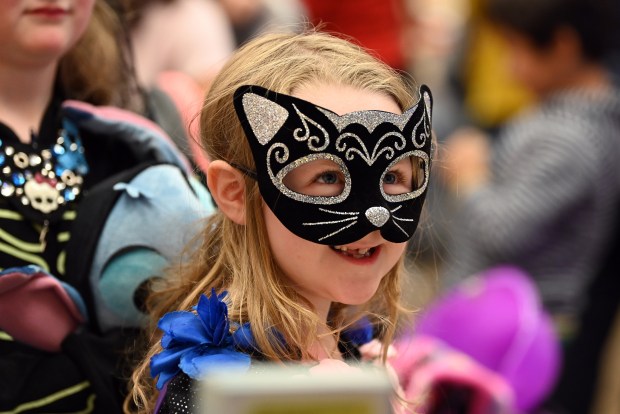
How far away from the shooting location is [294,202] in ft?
5.35

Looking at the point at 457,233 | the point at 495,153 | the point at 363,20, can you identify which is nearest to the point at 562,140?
the point at 495,153

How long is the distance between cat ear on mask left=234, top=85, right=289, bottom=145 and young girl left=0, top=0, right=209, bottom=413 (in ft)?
1.23

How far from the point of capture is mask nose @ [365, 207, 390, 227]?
163cm

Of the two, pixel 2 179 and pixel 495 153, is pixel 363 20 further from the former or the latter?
pixel 2 179

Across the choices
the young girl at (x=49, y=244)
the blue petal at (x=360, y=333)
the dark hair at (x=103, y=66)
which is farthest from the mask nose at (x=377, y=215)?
the dark hair at (x=103, y=66)

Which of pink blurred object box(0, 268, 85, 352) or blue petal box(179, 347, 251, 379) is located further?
pink blurred object box(0, 268, 85, 352)

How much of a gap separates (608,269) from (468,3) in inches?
68.9

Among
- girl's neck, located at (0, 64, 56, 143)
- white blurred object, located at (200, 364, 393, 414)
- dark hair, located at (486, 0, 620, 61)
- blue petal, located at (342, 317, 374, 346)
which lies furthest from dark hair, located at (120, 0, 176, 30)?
white blurred object, located at (200, 364, 393, 414)

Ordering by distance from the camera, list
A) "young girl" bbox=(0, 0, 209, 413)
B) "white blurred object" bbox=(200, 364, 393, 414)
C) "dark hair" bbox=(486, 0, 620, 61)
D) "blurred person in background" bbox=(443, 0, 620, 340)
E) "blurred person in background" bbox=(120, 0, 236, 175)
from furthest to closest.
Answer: "dark hair" bbox=(486, 0, 620, 61)
"blurred person in background" bbox=(443, 0, 620, 340)
"blurred person in background" bbox=(120, 0, 236, 175)
"young girl" bbox=(0, 0, 209, 413)
"white blurred object" bbox=(200, 364, 393, 414)

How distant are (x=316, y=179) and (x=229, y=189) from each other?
16 cm

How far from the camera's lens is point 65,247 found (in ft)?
A: 6.35

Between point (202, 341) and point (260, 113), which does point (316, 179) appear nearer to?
point (260, 113)

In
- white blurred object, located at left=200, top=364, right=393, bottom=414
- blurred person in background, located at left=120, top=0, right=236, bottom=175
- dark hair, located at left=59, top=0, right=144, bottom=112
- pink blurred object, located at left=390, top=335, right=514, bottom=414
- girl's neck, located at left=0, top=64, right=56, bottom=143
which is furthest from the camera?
blurred person in background, located at left=120, top=0, right=236, bottom=175

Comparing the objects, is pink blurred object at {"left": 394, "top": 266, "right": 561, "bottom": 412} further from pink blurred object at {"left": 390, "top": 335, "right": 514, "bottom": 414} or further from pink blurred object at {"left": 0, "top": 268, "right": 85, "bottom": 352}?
pink blurred object at {"left": 0, "top": 268, "right": 85, "bottom": 352}
